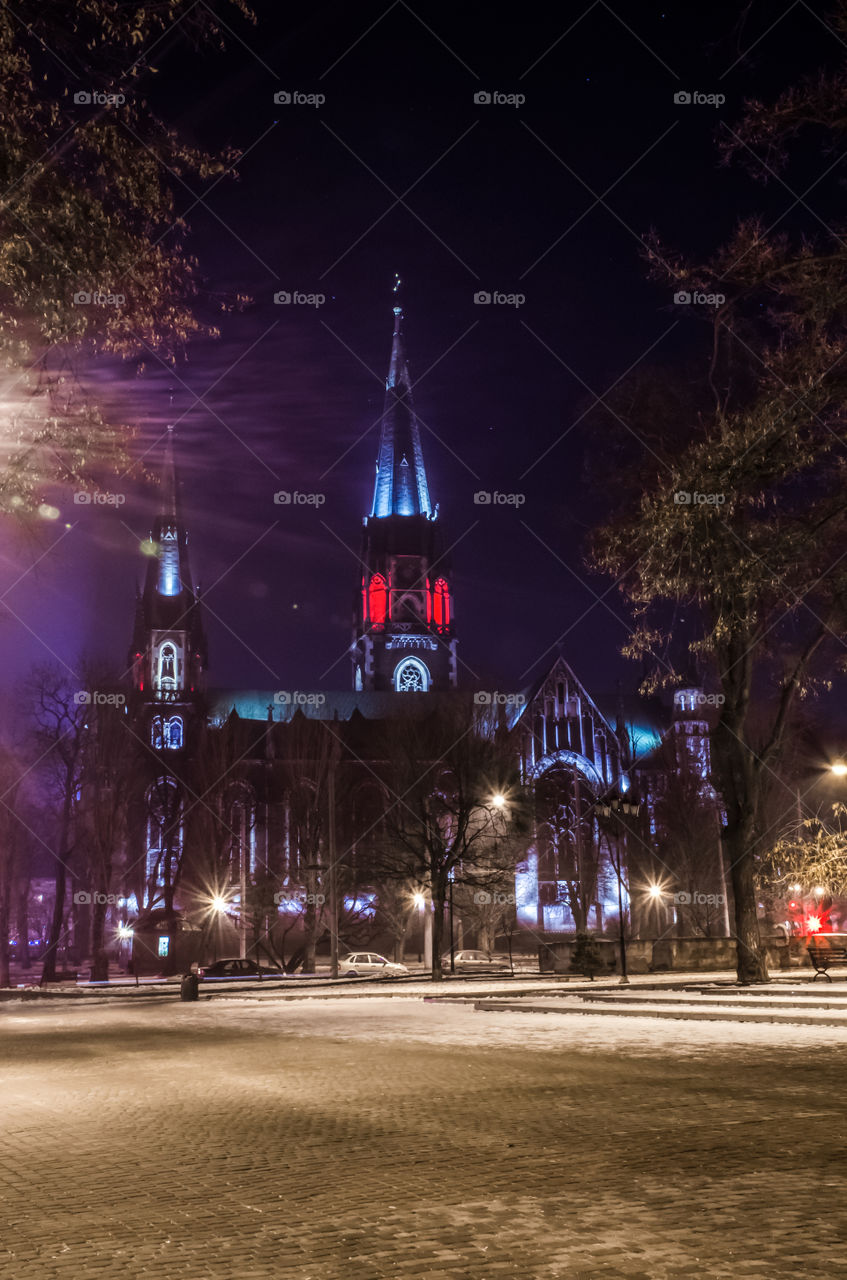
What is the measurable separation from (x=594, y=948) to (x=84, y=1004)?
1682 cm

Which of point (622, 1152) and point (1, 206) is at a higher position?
point (1, 206)

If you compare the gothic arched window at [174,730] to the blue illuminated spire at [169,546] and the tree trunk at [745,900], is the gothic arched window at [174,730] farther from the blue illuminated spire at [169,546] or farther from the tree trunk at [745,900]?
the tree trunk at [745,900]

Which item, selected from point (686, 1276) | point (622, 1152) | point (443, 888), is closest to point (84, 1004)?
point (443, 888)

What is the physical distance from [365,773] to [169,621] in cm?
2881

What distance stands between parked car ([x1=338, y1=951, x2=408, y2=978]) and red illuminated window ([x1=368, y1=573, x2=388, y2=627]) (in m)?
66.4

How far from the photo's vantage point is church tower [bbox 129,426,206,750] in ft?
338

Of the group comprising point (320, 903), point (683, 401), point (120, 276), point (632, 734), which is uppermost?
point (632, 734)

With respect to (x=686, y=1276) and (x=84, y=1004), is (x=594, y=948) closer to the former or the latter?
(x=84, y=1004)

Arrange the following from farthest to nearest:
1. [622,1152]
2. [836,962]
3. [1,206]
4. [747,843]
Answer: [836,962] < [747,843] < [1,206] < [622,1152]

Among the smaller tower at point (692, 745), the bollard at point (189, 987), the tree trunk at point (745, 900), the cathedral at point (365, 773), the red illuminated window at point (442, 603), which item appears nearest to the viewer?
the tree trunk at point (745, 900)

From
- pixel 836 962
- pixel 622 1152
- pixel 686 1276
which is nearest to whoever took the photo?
pixel 686 1276

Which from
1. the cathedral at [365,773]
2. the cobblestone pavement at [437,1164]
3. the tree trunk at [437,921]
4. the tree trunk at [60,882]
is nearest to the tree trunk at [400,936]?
the cathedral at [365,773]

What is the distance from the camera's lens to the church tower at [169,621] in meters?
103

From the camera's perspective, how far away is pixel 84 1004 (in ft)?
A: 116
